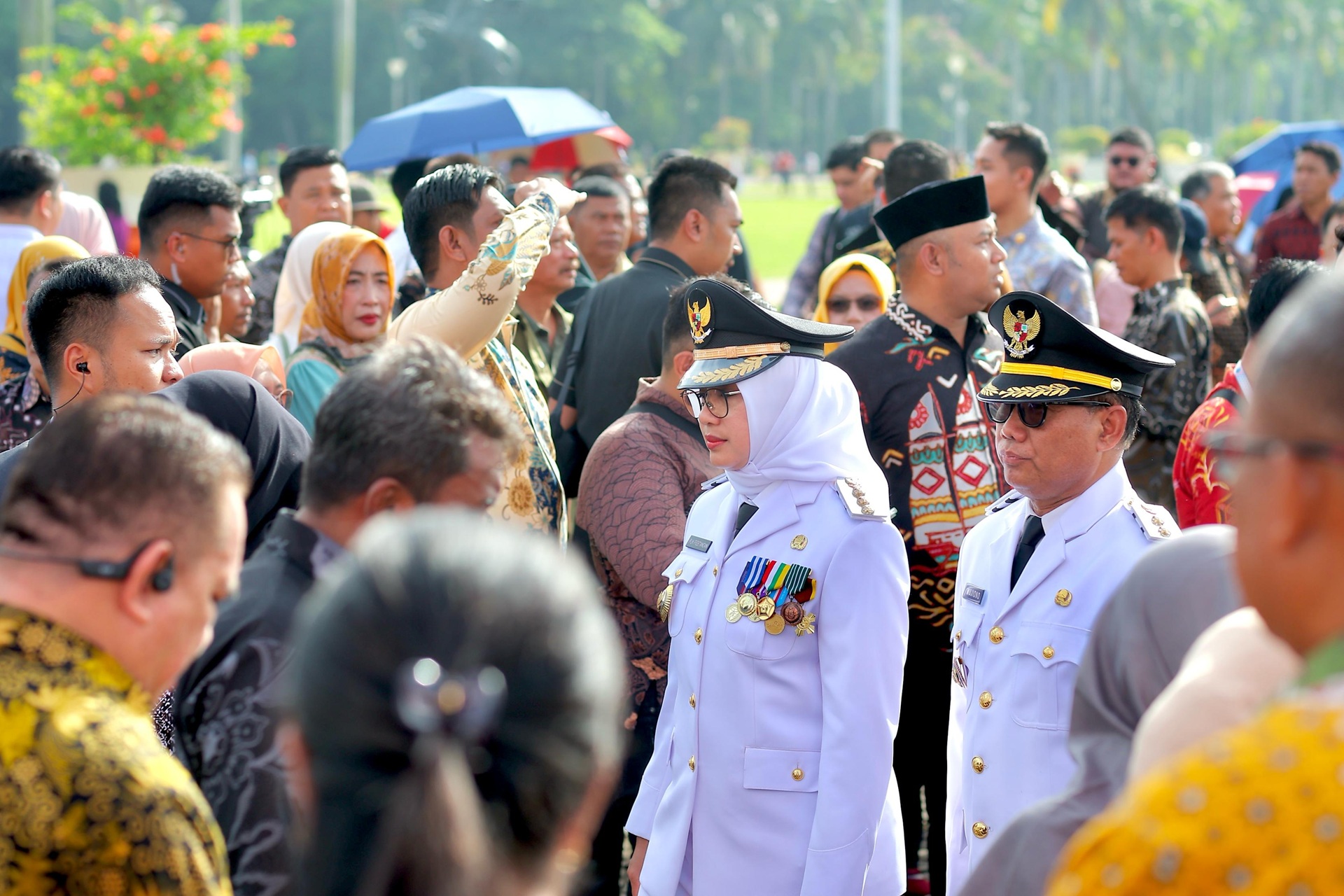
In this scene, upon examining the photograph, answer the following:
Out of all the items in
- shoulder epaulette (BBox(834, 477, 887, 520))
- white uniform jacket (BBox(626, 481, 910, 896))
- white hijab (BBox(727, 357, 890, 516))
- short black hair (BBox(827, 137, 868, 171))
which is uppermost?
short black hair (BBox(827, 137, 868, 171))

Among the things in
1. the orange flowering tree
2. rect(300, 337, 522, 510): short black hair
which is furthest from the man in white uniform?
the orange flowering tree

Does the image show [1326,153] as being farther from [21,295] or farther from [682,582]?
[21,295]

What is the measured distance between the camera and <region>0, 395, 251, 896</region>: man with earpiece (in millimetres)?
1685

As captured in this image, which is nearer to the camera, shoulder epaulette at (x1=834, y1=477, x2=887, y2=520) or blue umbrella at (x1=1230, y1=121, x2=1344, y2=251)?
shoulder epaulette at (x1=834, y1=477, x2=887, y2=520)

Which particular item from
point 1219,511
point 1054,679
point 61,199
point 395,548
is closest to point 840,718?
point 1054,679

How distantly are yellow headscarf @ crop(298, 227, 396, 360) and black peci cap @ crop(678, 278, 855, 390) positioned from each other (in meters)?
1.58

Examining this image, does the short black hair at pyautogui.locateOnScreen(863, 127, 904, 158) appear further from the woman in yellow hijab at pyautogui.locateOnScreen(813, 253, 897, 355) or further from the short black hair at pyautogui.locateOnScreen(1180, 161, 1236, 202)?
the woman in yellow hijab at pyautogui.locateOnScreen(813, 253, 897, 355)

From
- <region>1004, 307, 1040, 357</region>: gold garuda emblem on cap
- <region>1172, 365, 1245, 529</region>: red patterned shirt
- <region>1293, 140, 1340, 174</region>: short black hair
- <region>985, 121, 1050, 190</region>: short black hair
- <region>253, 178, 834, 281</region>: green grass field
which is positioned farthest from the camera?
<region>253, 178, 834, 281</region>: green grass field

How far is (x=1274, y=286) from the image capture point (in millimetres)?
4301

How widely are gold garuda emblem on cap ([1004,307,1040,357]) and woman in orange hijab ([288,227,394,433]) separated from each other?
2.29m

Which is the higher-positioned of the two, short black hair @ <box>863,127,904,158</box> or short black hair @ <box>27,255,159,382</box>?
short black hair @ <box>27,255,159,382</box>

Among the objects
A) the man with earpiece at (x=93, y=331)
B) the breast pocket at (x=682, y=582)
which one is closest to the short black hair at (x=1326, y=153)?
the breast pocket at (x=682, y=582)

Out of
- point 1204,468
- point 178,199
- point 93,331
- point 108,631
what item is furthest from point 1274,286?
point 178,199

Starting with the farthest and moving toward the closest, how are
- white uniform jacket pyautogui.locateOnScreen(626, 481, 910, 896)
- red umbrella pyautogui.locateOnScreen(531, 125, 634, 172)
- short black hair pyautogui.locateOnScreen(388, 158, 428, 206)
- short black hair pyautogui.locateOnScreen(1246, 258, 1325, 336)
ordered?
red umbrella pyautogui.locateOnScreen(531, 125, 634, 172), short black hair pyautogui.locateOnScreen(388, 158, 428, 206), short black hair pyautogui.locateOnScreen(1246, 258, 1325, 336), white uniform jacket pyautogui.locateOnScreen(626, 481, 910, 896)
